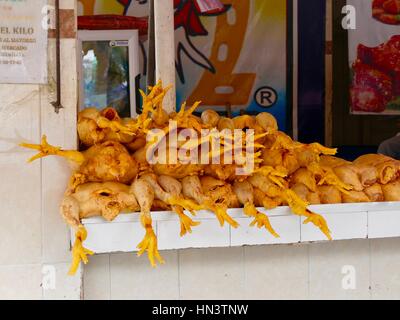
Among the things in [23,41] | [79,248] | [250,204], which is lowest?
[79,248]

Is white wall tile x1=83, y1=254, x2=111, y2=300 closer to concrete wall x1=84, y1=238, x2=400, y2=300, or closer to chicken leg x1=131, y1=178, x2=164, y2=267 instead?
concrete wall x1=84, y1=238, x2=400, y2=300

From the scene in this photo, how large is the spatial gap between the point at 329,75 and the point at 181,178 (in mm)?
2793

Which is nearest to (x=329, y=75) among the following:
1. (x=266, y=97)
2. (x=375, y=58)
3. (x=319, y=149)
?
(x=375, y=58)

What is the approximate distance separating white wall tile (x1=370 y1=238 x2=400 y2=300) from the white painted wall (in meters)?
1.09

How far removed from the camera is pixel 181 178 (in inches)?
70.1

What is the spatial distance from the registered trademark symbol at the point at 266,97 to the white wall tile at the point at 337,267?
2279 millimetres

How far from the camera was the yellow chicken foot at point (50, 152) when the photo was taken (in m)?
1.63

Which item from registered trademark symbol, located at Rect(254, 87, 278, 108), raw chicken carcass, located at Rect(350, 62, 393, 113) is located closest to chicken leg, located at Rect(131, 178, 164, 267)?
registered trademark symbol, located at Rect(254, 87, 278, 108)

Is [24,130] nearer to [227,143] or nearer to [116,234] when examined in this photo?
[116,234]

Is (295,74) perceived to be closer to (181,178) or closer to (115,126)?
(181,178)

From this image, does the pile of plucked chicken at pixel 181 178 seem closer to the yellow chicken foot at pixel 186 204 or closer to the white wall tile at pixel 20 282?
the yellow chicken foot at pixel 186 204

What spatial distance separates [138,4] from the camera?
13.4 feet

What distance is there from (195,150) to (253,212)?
0.88ft

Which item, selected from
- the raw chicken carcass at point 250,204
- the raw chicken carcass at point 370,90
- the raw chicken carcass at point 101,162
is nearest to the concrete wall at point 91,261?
the raw chicken carcass at point 101,162
